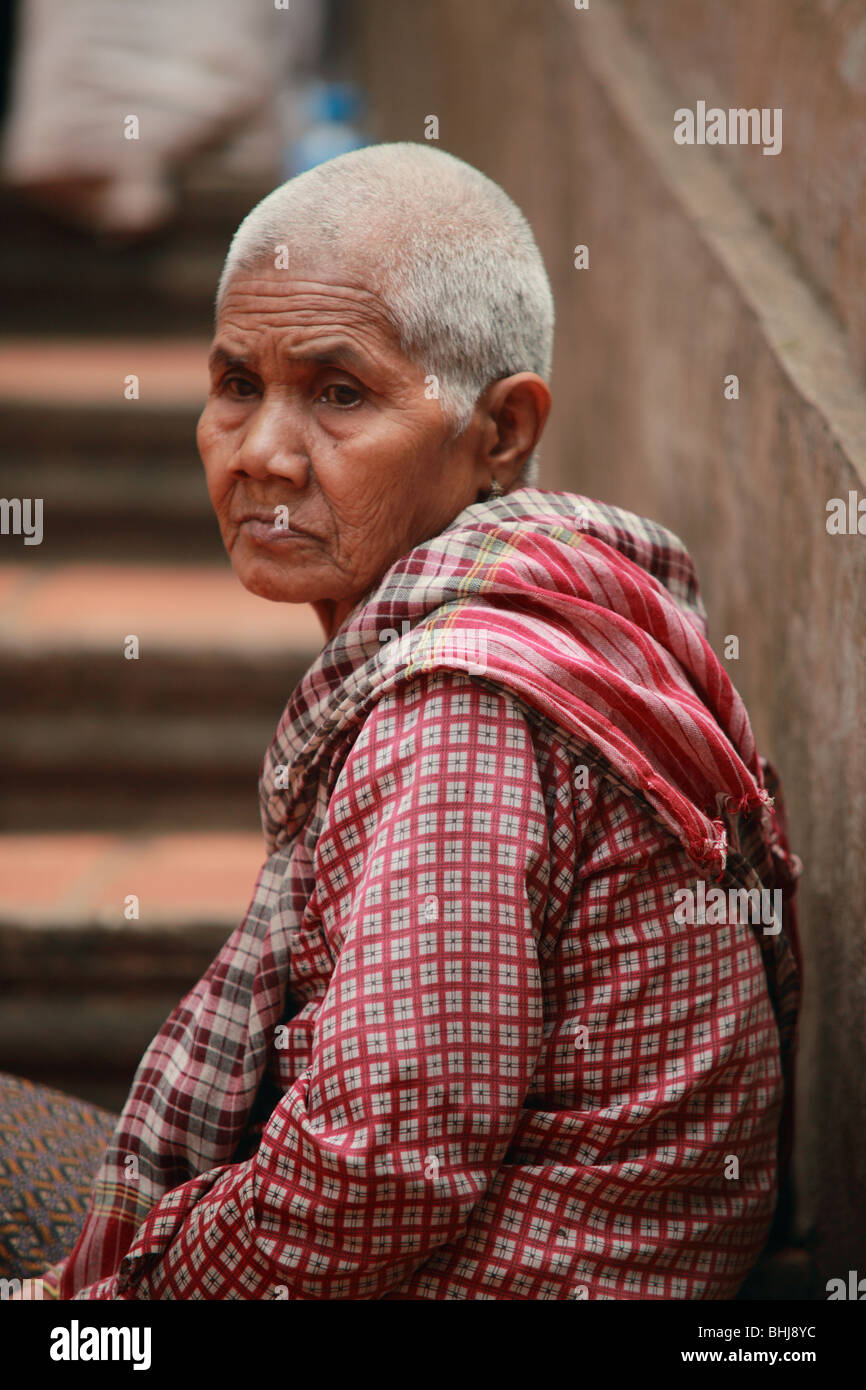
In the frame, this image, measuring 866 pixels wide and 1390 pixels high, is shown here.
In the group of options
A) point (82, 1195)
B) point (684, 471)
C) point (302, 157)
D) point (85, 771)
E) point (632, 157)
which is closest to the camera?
point (82, 1195)

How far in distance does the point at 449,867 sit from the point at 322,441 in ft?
1.65

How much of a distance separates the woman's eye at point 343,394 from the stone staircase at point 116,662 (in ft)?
4.88

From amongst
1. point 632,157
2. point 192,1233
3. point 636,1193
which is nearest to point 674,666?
point 636,1193

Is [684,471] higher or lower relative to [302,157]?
lower

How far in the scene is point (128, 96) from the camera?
A: 4.33 meters

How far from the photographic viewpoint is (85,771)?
10.5 feet

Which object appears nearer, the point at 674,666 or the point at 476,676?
the point at 476,676

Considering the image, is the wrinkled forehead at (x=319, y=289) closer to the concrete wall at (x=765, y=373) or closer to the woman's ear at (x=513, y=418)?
the woman's ear at (x=513, y=418)

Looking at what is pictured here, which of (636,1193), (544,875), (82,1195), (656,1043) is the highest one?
(544,875)

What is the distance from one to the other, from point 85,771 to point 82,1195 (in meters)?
1.63

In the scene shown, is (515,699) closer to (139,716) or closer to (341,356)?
(341,356)

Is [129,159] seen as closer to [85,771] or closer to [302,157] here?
[302,157]

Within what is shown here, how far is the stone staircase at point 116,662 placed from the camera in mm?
2684

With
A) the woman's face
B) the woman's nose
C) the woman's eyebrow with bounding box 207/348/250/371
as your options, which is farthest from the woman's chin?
the woman's eyebrow with bounding box 207/348/250/371
